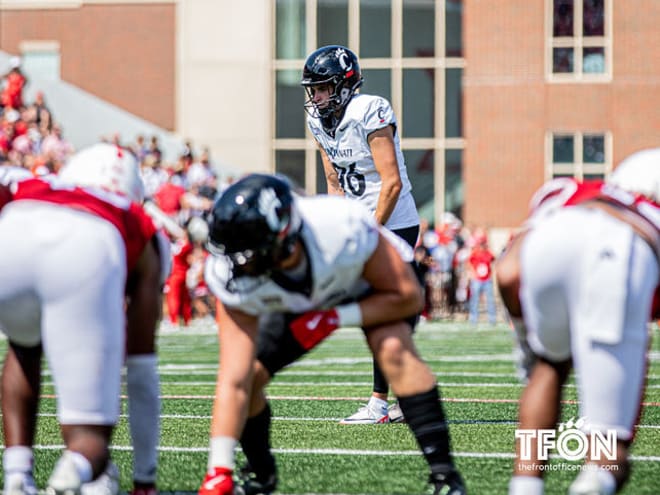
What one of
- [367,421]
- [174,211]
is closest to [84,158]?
[367,421]

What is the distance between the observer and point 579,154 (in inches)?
1156

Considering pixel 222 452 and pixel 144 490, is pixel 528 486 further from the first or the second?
pixel 144 490

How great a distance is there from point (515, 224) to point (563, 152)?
1.97m

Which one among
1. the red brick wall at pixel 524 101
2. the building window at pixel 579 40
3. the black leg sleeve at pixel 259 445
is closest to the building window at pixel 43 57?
the red brick wall at pixel 524 101

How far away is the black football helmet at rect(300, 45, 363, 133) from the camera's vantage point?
21.3 ft

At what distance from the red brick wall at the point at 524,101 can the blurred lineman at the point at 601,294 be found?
25615mm

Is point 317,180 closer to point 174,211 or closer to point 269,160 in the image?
point 269,160

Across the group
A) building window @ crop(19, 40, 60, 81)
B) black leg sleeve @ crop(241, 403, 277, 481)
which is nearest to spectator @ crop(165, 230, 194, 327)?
black leg sleeve @ crop(241, 403, 277, 481)

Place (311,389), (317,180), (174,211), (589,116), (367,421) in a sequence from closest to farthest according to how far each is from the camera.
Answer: (367,421) < (311,389) < (174,211) < (589,116) < (317,180)

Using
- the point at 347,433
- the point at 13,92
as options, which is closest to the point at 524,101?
the point at 13,92

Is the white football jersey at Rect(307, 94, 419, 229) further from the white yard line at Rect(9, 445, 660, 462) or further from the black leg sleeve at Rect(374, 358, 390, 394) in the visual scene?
the white yard line at Rect(9, 445, 660, 462)

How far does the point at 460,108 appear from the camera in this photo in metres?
31.2

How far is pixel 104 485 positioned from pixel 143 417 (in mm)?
302

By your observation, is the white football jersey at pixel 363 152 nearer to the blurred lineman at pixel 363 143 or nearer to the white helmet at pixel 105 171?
the blurred lineman at pixel 363 143
